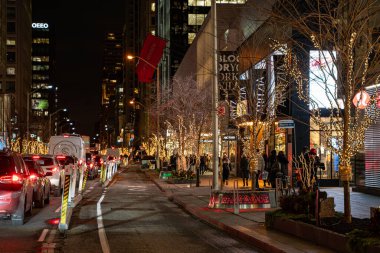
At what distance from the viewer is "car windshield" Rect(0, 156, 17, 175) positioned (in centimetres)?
1598

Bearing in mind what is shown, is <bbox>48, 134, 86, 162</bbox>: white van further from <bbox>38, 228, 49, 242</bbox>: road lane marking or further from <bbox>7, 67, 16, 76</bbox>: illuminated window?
<bbox>7, 67, 16, 76</bbox>: illuminated window

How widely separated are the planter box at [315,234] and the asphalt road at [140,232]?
112 centimetres

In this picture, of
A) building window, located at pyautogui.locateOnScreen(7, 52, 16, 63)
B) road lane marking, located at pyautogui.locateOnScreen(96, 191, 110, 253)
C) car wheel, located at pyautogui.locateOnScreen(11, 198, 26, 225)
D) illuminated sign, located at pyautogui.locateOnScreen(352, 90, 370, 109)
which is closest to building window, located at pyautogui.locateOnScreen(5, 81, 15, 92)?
building window, located at pyautogui.locateOnScreen(7, 52, 16, 63)

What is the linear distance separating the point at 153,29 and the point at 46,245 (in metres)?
159

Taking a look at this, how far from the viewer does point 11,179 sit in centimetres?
1562

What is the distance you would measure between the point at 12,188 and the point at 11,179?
0.25 metres

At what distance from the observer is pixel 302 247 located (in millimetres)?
11867

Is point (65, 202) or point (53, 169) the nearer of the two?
point (65, 202)

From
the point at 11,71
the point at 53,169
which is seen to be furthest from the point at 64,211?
the point at 11,71

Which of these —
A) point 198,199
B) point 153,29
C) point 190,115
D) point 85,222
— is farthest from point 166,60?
point 85,222

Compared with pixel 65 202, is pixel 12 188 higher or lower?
higher

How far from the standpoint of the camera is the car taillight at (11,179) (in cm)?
1545

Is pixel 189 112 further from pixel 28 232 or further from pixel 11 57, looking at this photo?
pixel 11 57

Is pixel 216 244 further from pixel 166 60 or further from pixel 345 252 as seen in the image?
pixel 166 60
